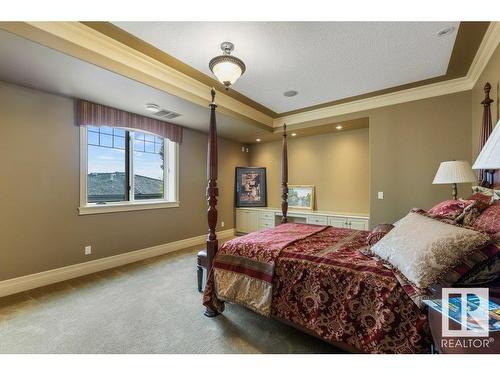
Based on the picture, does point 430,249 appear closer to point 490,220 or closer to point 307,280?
point 490,220

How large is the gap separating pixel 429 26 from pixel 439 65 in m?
0.90

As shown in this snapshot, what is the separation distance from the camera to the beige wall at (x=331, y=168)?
4.41 m

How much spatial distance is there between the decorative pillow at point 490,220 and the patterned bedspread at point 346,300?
59 cm

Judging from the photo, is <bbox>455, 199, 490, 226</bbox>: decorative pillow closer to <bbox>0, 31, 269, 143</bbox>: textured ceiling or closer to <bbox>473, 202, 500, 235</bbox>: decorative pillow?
<bbox>473, 202, 500, 235</bbox>: decorative pillow

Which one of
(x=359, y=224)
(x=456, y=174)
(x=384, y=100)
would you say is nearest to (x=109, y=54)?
(x=384, y=100)

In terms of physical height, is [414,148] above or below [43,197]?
above

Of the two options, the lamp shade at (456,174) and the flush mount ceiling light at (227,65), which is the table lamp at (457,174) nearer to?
the lamp shade at (456,174)

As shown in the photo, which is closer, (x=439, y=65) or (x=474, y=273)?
(x=474, y=273)

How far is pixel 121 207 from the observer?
3.60 m

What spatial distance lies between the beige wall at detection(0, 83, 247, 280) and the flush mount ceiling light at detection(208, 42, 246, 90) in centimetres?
221

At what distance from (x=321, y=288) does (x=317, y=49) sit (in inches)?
89.3
